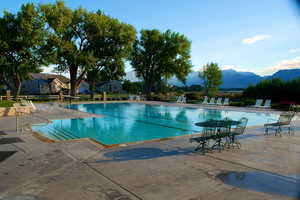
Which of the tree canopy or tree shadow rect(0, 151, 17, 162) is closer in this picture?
tree shadow rect(0, 151, 17, 162)

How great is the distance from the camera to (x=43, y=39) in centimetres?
2658

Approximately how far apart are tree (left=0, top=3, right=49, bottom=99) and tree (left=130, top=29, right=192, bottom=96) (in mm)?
15926

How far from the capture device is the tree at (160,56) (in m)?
37.3

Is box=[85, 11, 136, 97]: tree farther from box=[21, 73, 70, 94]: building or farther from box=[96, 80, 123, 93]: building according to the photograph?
box=[96, 80, 123, 93]: building

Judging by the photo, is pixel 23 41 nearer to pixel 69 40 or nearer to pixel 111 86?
pixel 69 40

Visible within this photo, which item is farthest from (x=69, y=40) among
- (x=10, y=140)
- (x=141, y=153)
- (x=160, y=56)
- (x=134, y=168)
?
(x=134, y=168)

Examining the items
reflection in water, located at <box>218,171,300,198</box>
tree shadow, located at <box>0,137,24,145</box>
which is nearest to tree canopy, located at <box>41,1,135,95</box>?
tree shadow, located at <box>0,137,24,145</box>

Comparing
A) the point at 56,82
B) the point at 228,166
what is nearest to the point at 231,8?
the point at 228,166

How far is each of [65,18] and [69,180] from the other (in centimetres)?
2848

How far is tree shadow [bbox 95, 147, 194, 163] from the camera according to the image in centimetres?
583

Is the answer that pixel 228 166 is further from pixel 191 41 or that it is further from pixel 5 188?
pixel 191 41

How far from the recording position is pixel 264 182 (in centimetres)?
422

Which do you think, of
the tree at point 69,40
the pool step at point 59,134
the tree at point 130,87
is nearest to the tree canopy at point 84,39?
the tree at point 69,40

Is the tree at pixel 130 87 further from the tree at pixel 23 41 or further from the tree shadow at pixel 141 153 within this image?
the tree shadow at pixel 141 153
